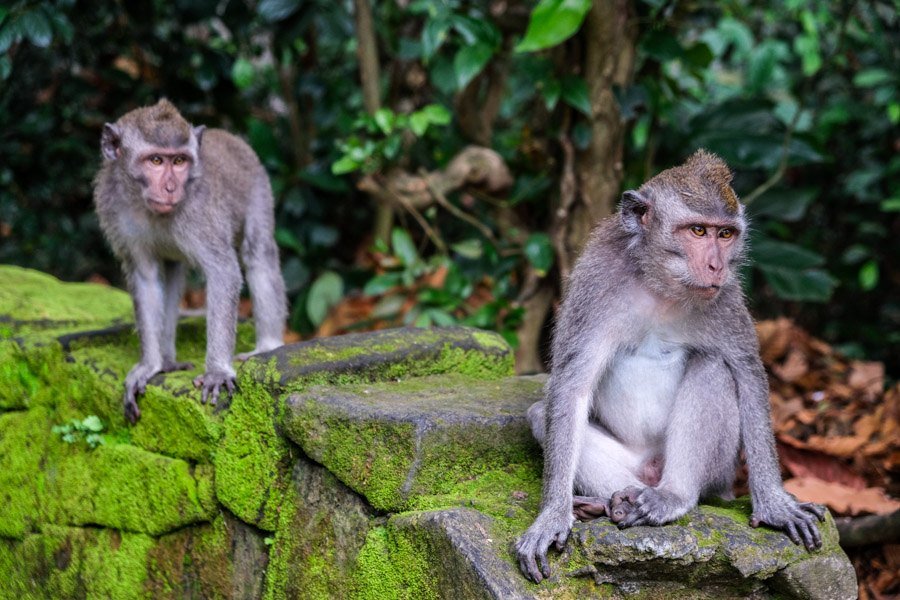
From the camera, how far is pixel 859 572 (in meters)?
5.24

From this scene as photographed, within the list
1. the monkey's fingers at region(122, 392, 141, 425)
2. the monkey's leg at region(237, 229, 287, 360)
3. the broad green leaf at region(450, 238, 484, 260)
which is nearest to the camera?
the monkey's fingers at region(122, 392, 141, 425)

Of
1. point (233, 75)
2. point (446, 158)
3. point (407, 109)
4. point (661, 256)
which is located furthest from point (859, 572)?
point (233, 75)

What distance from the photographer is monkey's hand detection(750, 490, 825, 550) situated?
12.0ft

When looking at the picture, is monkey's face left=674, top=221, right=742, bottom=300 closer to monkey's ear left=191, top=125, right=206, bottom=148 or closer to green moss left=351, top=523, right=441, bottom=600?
green moss left=351, top=523, right=441, bottom=600

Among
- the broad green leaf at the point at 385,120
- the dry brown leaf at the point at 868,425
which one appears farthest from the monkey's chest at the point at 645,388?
the broad green leaf at the point at 385,120

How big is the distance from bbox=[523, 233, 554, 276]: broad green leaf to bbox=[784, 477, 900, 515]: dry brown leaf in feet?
7.54

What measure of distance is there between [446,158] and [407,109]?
1379 millimetres

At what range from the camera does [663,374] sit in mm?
4055

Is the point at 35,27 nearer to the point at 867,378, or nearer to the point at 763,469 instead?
the point at 763,469

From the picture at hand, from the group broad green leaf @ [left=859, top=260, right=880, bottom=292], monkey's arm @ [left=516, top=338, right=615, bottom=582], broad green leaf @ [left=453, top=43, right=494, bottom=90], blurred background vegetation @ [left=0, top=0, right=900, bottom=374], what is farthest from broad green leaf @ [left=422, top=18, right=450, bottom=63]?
broad green leaf @ [left=859, top=260, right=880, bottom=292]

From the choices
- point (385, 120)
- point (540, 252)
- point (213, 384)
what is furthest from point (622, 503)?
point (385, 120)

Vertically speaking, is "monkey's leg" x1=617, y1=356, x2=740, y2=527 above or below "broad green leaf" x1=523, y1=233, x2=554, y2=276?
below

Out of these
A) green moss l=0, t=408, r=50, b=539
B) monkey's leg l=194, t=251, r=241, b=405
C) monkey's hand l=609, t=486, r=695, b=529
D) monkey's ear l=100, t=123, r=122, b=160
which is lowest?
green moss l=0, t=408, r=50, b=539

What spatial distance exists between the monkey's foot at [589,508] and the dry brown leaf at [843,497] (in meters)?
1.90
